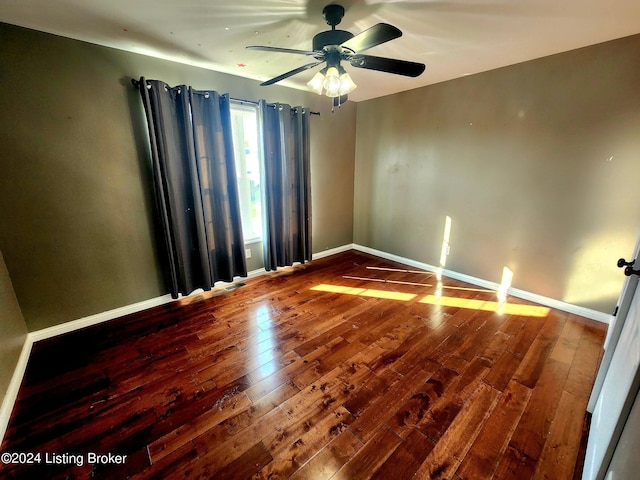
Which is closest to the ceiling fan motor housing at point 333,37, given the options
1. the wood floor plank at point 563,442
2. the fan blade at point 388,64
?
the fan blade at point 388,64

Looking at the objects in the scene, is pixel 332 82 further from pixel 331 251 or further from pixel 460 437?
pixel 331 251

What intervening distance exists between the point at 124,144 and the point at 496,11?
2.96 meters

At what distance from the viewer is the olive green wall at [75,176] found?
6.33ft

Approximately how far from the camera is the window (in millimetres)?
3061

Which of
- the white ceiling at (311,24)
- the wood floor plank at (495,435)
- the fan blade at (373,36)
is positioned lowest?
the wood floor plank at (495,435)

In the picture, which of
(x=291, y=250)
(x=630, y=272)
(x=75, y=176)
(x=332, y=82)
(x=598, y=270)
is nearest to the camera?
(x=630, y=272)

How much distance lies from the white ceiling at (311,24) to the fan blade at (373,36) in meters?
0.32

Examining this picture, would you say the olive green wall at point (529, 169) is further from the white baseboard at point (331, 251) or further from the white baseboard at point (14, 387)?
the white baseboard at point (14, 387)

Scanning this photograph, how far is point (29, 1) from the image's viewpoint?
1.55 metres

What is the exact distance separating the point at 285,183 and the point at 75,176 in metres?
1.97

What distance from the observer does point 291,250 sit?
3.60 m

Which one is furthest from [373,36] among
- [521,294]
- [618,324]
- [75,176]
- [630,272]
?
[521,294]

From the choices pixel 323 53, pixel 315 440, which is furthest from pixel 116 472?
pixel 323 53

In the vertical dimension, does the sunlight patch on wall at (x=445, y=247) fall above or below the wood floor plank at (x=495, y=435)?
above
